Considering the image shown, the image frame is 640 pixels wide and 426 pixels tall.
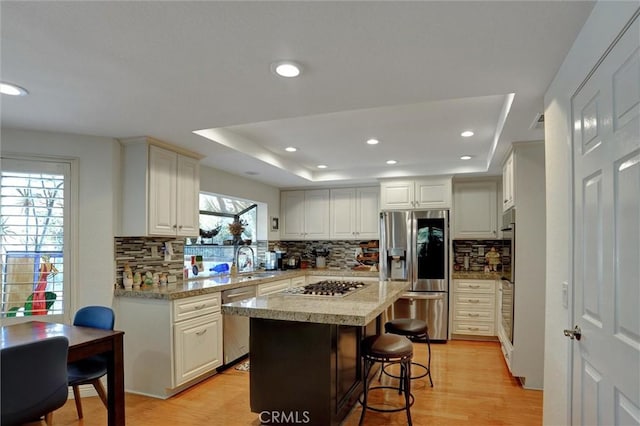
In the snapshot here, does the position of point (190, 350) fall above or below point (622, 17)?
below

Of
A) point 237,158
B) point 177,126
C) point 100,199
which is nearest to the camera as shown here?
point 177,126

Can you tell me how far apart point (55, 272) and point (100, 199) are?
2.30 ft

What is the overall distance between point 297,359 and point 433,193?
3.41 m

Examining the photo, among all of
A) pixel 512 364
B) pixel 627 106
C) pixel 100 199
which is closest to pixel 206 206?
pixel 100 199

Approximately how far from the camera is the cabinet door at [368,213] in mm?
5750

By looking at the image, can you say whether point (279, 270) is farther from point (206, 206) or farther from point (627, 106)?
point (627, 106)

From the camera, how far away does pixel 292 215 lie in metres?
6.18

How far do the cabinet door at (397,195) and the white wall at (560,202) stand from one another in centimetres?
303

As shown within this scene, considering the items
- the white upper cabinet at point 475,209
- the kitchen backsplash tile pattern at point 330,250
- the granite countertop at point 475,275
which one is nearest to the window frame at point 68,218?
the kitchen backsplash tile pattern at point 330,250

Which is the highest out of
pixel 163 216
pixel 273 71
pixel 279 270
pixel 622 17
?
pixel 273 71

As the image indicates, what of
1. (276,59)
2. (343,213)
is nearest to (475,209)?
(343,213)

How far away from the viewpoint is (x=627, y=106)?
48.1 inches

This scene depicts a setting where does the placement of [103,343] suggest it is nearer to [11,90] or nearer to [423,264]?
[11,90]

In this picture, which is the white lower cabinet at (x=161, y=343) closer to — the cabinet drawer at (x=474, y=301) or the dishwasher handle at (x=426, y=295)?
the dishwasher handle at (x=426, y=295)
